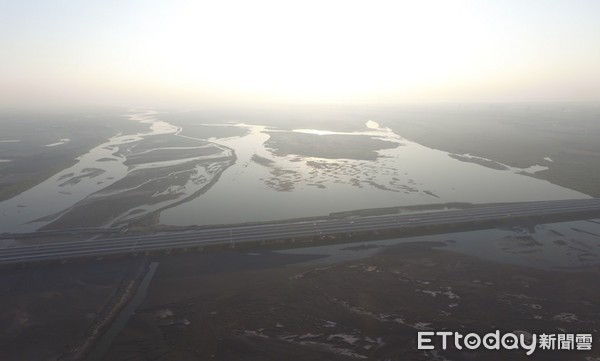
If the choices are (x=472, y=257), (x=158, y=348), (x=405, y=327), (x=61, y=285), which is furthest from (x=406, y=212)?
(x=61, y=285)

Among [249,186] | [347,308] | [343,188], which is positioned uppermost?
[343,188]

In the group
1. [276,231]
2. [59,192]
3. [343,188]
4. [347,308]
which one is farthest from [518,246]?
[59,192]

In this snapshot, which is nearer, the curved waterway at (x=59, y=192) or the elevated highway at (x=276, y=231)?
the elevated highway at (x=276, y=231)

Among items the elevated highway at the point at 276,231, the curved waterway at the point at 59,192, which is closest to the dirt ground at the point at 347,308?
the elevated highway at the point at 276,231

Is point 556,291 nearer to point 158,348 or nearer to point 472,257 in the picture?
point 472,257

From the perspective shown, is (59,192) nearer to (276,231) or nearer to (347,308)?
(276,231)

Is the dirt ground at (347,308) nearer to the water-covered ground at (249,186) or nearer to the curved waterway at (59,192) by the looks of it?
the water-covered ground at (249,186)

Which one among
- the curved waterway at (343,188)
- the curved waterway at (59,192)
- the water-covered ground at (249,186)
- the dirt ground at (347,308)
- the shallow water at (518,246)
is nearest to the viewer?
the dirt ground at (347,308)

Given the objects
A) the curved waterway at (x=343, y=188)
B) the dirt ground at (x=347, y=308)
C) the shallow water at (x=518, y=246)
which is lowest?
the dirt ground at (x=347, y=308)

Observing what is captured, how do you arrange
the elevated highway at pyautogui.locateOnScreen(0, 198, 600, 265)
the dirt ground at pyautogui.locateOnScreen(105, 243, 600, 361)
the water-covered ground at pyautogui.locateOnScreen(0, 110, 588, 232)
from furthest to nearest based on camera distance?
the water-covered ground at pyautogui.locateOnScreen(0, 110, 588, 232)
the elevated highway at pyautogui.locateOnScreen(0, 198, 600, 265)
the dirt ground at pyautogui.locateOnScreen(105, 243, 600, 361)

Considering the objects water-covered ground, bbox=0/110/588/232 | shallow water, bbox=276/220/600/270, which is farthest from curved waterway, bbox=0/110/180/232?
shallow water, bbox=276/220/600/270

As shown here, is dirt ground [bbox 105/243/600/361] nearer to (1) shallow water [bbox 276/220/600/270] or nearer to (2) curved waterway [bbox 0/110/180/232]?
(1) shallow water [bbox 276/220/600/270]

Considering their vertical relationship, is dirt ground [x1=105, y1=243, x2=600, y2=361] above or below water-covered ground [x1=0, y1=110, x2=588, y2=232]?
below
